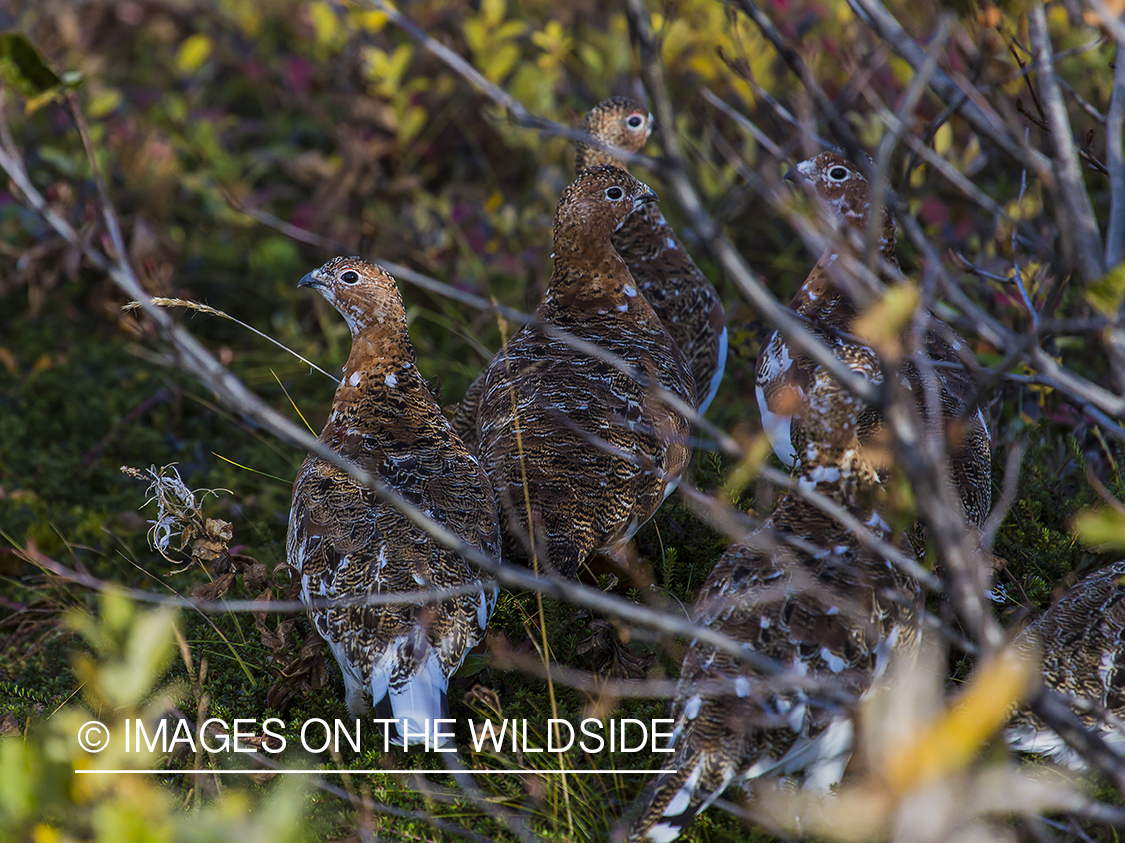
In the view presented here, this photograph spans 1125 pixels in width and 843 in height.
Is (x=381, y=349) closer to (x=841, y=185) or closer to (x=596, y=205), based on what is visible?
(x=596, y=205)

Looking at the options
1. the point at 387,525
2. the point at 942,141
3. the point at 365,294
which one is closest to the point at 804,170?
the point at 942,141

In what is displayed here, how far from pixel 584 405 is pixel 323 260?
3.84 meters

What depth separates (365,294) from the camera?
429 cm

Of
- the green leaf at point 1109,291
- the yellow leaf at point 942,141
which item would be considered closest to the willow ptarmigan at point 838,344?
the yellow leaf at point 942,141

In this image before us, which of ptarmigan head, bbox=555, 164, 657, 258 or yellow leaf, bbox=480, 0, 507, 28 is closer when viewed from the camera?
ptarmigan head, bbox=555, 164, 657, 258

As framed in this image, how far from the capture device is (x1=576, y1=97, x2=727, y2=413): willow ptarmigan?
5.16 metres

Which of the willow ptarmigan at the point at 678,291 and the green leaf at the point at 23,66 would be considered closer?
the green leaf at the point at 23,66

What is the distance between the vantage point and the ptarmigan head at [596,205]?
479cm

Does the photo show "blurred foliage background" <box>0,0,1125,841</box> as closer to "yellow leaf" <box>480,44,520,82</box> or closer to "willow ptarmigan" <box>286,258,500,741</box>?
"yellow leaf" <box>480,44,520,82</box>

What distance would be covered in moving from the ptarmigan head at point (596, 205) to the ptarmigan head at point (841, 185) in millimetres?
729

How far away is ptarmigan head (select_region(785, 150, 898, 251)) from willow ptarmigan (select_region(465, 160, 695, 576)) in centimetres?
80

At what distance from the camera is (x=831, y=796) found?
3.14 m

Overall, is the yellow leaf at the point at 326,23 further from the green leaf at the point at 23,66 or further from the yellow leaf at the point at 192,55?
the green leaf at the point at 23,66

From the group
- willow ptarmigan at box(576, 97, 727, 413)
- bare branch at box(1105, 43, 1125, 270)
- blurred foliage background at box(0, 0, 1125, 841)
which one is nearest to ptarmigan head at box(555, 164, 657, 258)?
willow ptarmigan at box(576, 97, 727, 413)
